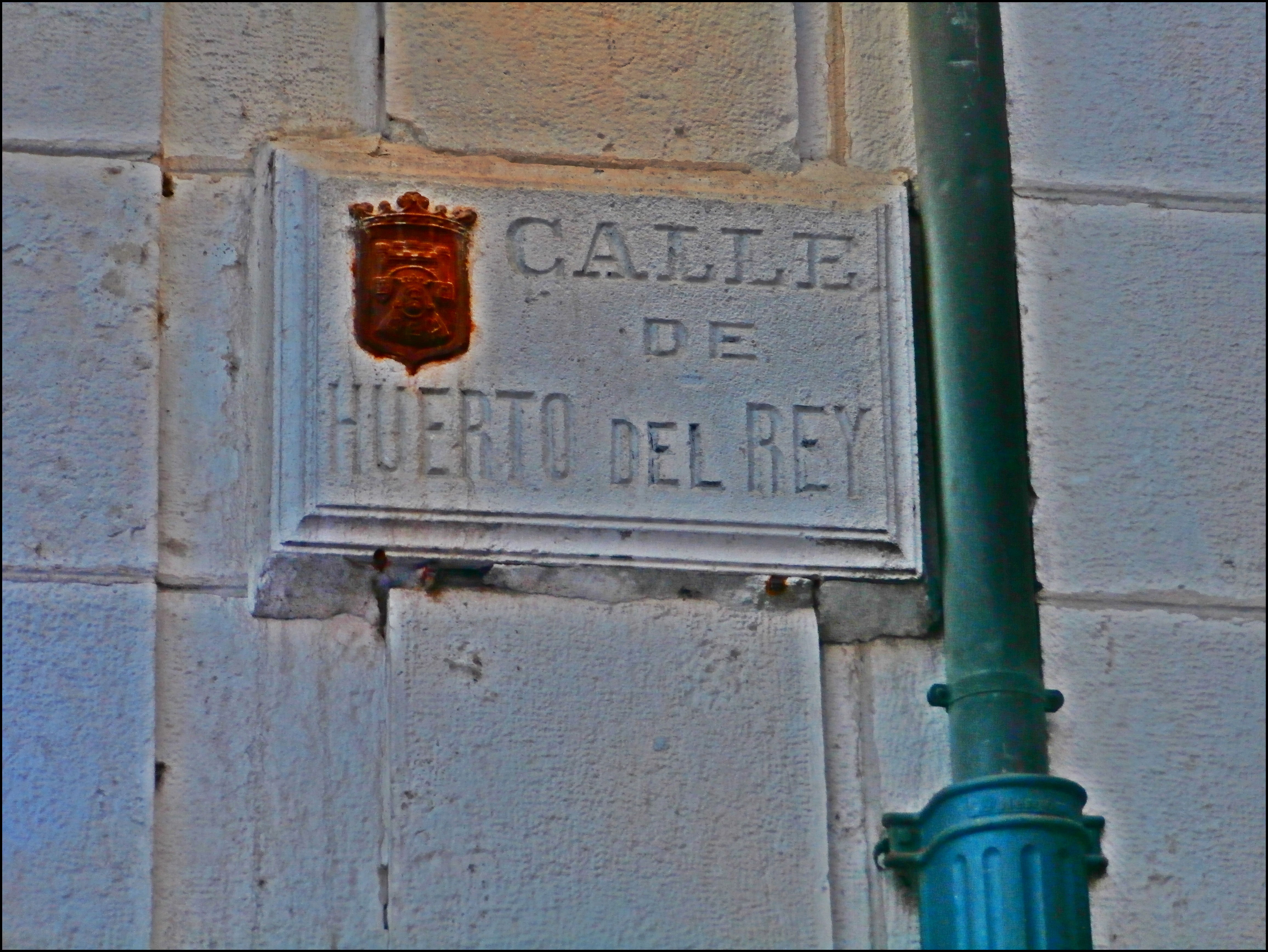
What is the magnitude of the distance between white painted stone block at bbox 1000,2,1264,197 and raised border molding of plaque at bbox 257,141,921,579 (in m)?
0.28

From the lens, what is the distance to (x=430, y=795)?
321 centimetres

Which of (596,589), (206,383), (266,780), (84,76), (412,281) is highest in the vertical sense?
(84,76)

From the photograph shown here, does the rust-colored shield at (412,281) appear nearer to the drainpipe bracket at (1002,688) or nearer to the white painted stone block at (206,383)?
the white painted stone block at (206,383)

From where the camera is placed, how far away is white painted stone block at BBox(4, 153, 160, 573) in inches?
130

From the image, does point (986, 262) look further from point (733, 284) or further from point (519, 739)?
point (519, 739)

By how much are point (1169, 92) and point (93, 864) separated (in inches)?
71.7

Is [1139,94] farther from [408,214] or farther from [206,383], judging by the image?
[206,383]

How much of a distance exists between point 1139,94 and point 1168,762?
3.20ft

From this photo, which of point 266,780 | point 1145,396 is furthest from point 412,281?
point 1145,396

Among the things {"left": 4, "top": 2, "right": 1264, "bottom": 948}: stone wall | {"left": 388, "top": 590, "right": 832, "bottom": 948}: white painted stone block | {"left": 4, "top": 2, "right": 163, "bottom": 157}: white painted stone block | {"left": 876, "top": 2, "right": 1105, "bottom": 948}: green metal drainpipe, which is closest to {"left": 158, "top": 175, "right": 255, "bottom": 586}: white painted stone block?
{"left": 4, "top": 2, "right": 1264, "bottom": 948}: stone wall

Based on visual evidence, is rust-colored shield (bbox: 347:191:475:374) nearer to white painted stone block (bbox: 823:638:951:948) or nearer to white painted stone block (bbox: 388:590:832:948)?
white painted stone block (bbox: 388:590:832:948)

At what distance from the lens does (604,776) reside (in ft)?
10.7

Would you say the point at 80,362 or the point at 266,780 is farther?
the point at 80,362

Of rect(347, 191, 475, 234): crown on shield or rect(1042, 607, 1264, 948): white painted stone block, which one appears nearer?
rect(1042, 607, 1264, 948): white painted stone block
